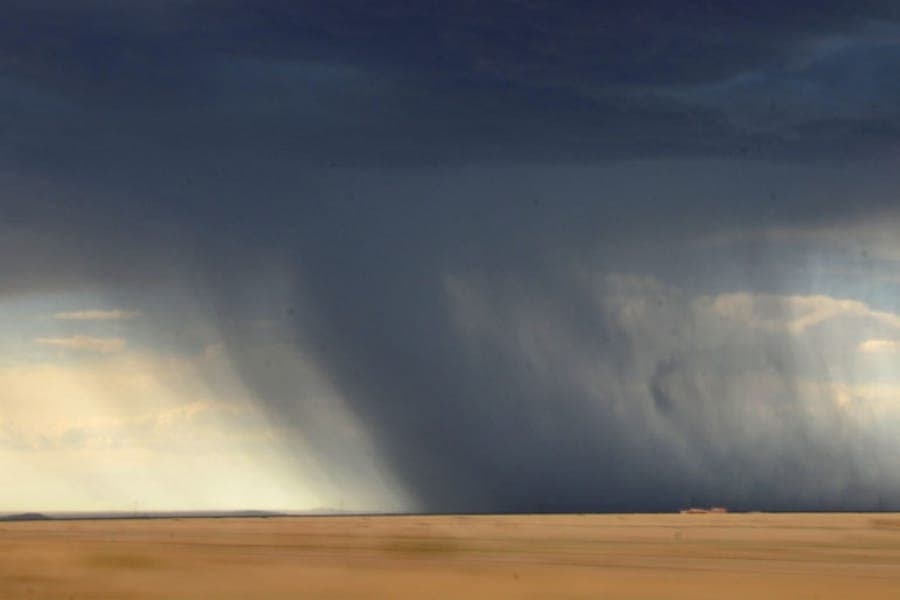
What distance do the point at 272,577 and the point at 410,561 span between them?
12.8 m

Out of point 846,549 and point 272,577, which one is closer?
point 272,577

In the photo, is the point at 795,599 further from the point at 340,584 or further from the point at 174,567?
the point at 174,567

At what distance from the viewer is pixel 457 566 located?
65000mm

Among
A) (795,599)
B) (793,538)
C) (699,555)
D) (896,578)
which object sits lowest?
(795,599)

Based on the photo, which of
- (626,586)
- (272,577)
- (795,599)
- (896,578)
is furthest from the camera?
(896,578)

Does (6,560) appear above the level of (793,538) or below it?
below

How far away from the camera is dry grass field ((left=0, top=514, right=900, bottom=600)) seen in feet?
168

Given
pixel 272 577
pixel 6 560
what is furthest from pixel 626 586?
pixel 6 560

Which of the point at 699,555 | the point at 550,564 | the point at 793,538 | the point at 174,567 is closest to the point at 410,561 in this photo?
the point at 550,564

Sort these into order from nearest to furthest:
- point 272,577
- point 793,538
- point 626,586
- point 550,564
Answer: point 626,586
point 272,577
point 550,564
point 793,538

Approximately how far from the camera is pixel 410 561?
68812 millimetres

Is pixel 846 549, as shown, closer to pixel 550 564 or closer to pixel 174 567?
pixel 550 564

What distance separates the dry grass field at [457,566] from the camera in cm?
5122

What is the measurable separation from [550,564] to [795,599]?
18.8 m
